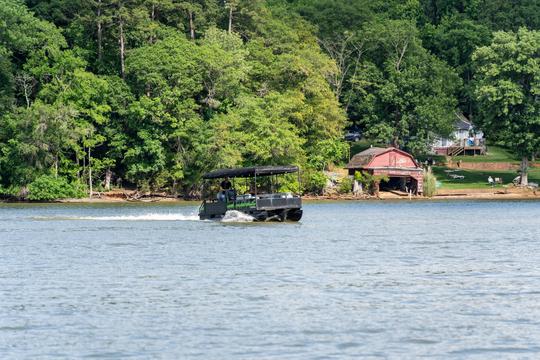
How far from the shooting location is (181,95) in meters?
103

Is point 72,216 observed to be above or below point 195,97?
below

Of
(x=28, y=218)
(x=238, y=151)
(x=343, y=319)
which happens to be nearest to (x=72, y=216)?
(x=28, y=218)

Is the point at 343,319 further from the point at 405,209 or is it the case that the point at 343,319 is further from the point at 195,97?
the point at 195,97

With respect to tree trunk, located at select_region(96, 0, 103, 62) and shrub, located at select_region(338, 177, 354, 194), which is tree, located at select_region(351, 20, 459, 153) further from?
tree trunk, located at select_region(96, 0, 103, 62)

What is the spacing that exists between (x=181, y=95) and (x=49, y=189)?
14913mm

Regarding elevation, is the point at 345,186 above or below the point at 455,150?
below

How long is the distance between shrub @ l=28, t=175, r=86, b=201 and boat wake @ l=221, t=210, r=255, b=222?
3556 centimetres

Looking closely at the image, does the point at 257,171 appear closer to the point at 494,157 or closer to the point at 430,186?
the point at 430,186

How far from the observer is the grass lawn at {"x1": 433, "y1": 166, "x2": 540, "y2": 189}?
111 meters

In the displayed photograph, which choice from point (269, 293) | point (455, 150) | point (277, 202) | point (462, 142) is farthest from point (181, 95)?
point (269, 293)

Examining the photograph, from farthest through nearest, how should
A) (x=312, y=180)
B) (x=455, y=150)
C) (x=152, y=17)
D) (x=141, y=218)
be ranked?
(x=455, y=150) → (x=152, y=17) → (x=312, y=180) → (x=141, y=218)

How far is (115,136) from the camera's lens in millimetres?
103312

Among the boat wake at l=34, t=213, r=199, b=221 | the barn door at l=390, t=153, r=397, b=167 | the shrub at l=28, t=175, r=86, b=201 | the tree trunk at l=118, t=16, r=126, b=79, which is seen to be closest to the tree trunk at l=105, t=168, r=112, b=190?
the shrub at l=28, t=175, r=86, b=201

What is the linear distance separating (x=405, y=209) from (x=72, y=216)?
26162 mm
